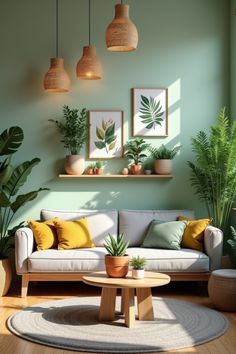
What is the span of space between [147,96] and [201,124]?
0.76 meters

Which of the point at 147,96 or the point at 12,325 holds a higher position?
the point at 147,96

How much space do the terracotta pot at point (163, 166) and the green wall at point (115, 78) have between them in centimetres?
20

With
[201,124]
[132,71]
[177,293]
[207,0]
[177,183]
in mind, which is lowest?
[177,293]

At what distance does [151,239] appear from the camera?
6.68 meters

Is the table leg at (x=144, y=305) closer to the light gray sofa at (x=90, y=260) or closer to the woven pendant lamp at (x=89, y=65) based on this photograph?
the light gray sofa at (x=90, y=260)

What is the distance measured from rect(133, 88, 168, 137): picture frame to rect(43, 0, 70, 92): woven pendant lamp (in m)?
0.90

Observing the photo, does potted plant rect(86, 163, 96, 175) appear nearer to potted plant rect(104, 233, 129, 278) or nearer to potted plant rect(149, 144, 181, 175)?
potted plant rect(149, 144, 181, 175)

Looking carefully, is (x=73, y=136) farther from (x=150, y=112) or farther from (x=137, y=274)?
(x=137, y=274)

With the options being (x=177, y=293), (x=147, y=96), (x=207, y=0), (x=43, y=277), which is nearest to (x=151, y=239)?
(x=177, y=293)

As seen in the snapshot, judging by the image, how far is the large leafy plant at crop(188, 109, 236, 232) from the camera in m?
6.75

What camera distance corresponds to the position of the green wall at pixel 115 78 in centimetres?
725

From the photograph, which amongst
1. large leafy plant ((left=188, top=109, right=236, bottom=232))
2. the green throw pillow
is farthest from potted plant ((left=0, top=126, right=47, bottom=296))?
large leafy plant ((left=188, top=109, right=236, bottom=232))

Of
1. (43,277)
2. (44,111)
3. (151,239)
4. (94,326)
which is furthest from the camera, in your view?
(44,111)

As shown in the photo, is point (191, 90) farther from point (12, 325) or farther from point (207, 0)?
point (12, 325)
